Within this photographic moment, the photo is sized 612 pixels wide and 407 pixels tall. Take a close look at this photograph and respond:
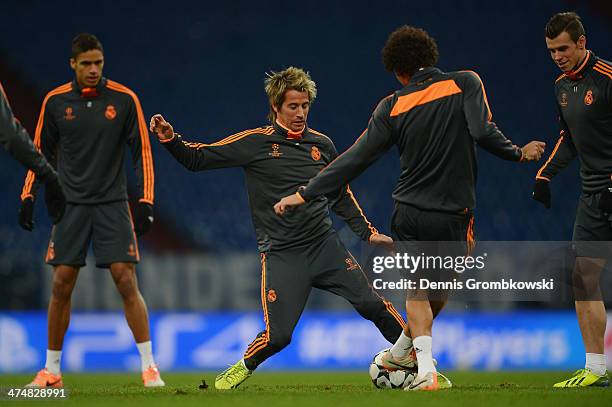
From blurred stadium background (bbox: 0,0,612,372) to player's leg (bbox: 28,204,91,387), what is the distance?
4.26 meters

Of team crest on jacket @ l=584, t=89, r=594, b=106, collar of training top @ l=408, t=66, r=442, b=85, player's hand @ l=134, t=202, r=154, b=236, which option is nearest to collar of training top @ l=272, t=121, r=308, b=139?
player's hand @ l=134, t=202, r=154, b=236

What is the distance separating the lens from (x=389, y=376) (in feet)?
17.7

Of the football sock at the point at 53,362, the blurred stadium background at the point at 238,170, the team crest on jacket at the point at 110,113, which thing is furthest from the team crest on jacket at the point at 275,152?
the blurred stadium background at the point at 238,170

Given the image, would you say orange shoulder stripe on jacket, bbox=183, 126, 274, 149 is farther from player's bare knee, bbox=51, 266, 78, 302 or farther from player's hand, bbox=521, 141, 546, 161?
player's hand, bbox=521, 141, 546, 161

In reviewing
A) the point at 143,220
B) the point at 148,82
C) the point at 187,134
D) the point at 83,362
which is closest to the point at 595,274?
the point at 143,220

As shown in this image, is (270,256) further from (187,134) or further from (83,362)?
(187,134)

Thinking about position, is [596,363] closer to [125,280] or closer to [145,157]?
[125,280]

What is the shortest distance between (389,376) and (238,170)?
892cm

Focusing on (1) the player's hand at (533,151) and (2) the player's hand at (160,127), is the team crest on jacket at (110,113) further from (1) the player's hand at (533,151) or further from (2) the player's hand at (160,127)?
(1) the player's hand at (533,151)

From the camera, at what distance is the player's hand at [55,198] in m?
4.90

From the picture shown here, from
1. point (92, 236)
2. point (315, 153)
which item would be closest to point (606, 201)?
point (315, 153)

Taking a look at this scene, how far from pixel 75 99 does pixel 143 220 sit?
0.77m

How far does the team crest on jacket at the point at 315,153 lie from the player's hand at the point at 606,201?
162cm

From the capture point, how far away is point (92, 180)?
5383mm
